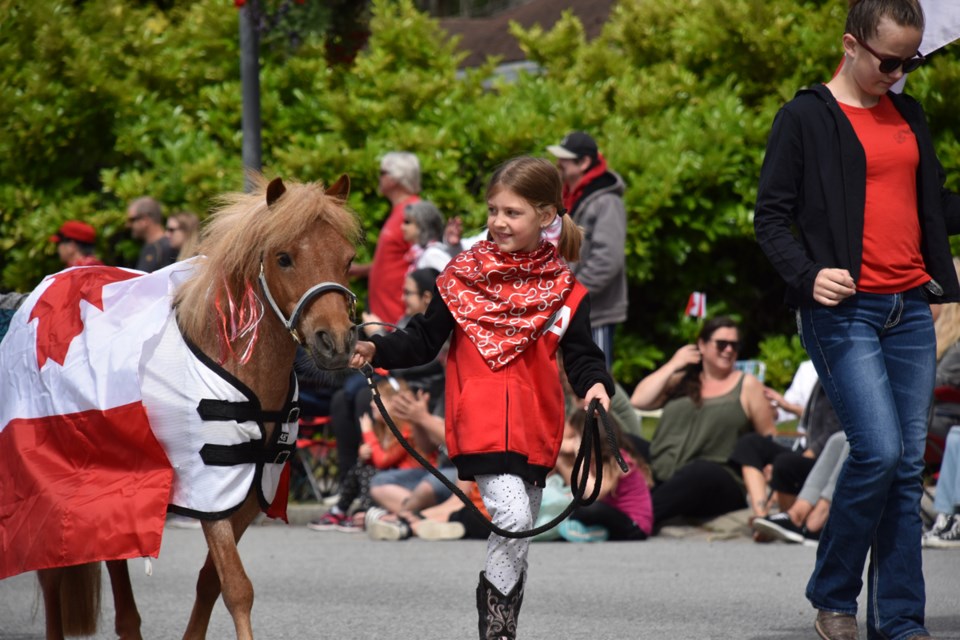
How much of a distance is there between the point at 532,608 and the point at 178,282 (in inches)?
104

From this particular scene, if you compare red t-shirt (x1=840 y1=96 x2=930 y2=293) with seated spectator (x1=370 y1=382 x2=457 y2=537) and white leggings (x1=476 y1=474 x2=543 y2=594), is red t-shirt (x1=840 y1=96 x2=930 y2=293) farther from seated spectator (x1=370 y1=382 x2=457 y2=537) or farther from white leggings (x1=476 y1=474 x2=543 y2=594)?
seated spectator (x1=370 y1=382 x2=457 y2=537)

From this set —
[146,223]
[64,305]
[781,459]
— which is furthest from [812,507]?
[146,223]

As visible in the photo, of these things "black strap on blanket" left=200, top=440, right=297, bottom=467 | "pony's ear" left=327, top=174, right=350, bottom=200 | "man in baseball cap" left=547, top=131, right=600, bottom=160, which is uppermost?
"pony's ear" left=327, top=174, right=350, bottom=200

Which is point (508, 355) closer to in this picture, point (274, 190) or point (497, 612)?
point (497, 612)

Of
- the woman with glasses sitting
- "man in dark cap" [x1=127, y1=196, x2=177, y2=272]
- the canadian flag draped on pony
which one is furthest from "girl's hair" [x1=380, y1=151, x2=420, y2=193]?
the canadian flag draped on pony

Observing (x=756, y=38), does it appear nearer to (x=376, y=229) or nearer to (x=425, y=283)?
(x=376, y=229)

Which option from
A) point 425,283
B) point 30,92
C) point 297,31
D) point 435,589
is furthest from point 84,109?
point 435,589

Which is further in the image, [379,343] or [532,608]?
[532,608]

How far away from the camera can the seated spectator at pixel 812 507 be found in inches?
366

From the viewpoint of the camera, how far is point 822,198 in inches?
215

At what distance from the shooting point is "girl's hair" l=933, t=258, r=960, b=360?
31.1 ft

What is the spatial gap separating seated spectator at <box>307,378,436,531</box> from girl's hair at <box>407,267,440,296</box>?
827mm

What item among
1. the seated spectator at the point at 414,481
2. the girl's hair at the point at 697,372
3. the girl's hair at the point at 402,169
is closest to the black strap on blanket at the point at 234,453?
the seated spectator at the point at 414,481

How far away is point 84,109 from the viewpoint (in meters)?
15.3
